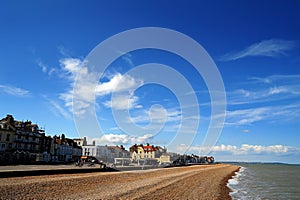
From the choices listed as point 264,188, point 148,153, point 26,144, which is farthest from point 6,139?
point 148,153

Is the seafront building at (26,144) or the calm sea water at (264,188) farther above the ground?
the seafront building at (26,144)

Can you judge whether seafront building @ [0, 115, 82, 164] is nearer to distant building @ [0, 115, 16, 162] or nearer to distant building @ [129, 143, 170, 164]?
distant building @ [0, 115, 16, 162]

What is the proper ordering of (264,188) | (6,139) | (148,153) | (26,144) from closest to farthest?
(264,188)
(6,139)
(26,144)
(148,153)

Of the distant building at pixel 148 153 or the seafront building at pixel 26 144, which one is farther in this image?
the distant building at pixel 148 153

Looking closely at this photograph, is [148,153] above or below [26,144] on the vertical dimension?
below

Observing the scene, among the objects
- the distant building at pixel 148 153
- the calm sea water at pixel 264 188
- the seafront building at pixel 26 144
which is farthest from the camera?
the distant building at pixel 148 153

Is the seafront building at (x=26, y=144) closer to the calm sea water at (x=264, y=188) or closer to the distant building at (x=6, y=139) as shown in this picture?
the distant building at (x=6, y=139)

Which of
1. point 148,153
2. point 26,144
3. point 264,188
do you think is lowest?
point 264,188

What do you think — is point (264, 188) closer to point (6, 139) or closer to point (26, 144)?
point (6, 139)

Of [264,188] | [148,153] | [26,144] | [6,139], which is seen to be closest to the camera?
[264,188]

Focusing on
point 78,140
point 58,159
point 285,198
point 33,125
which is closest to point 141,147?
point 78,140

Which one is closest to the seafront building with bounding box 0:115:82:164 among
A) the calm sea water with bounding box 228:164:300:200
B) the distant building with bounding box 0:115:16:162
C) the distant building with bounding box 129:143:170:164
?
the distant building with bounding box 0:115:16:162

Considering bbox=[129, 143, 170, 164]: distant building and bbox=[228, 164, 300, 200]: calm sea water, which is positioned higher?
bbox=[129, 143, 170, 164]: distant building

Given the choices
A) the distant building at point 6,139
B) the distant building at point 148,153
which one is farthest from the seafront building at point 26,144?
→ the distant building at point 148,153
